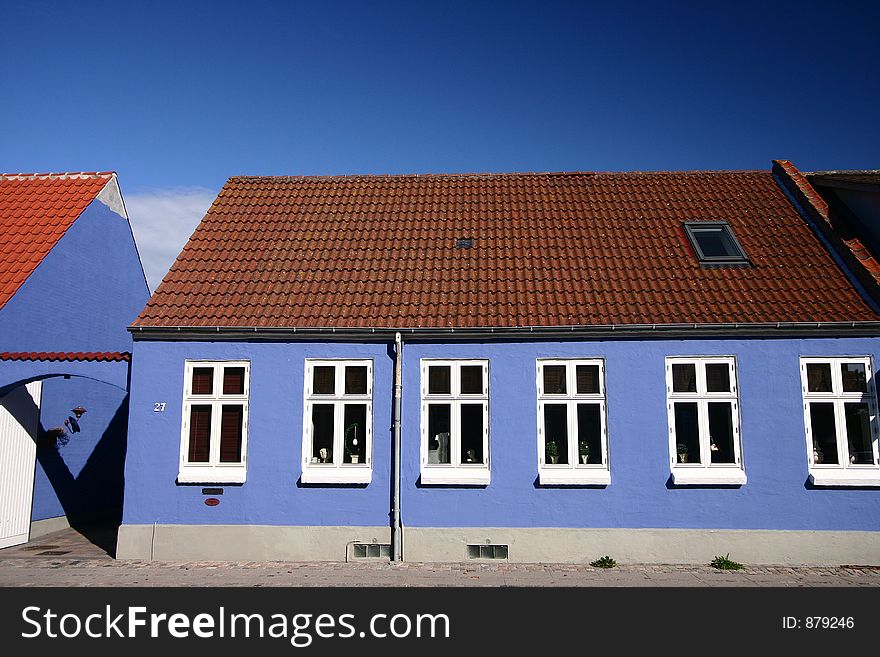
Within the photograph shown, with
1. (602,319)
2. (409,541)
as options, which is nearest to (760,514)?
(602,319)

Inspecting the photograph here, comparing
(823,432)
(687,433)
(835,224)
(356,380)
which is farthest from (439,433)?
(835,224)

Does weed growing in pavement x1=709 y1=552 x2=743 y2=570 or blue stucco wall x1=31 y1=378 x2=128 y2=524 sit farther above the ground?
blue stucco wall x1=31 y1=378 x2=128 y2=524

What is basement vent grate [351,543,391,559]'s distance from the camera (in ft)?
35.1

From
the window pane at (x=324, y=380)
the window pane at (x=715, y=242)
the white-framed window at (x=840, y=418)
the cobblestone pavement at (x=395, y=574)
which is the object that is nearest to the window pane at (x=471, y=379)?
the window pane at (x=324, y=380)

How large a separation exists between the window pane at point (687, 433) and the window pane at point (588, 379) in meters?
1.34

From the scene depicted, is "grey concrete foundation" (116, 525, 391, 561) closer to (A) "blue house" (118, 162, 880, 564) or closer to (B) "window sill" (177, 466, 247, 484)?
(A) "blue house" (118, 162, 880, 564)

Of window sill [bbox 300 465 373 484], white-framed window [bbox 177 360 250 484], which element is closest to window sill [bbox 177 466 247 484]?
white-framed window [bbox 177 360 250 484]

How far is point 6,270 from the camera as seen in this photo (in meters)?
13.5

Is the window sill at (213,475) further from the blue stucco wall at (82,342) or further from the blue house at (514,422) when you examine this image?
the blue stucco wall at (82,342)

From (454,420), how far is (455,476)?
0.90 m

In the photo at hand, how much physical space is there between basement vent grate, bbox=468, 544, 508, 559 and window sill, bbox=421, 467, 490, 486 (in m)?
0.99

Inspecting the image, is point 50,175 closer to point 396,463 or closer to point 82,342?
point 82,342

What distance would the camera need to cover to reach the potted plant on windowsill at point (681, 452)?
425 inches

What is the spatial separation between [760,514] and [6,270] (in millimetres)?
14666
